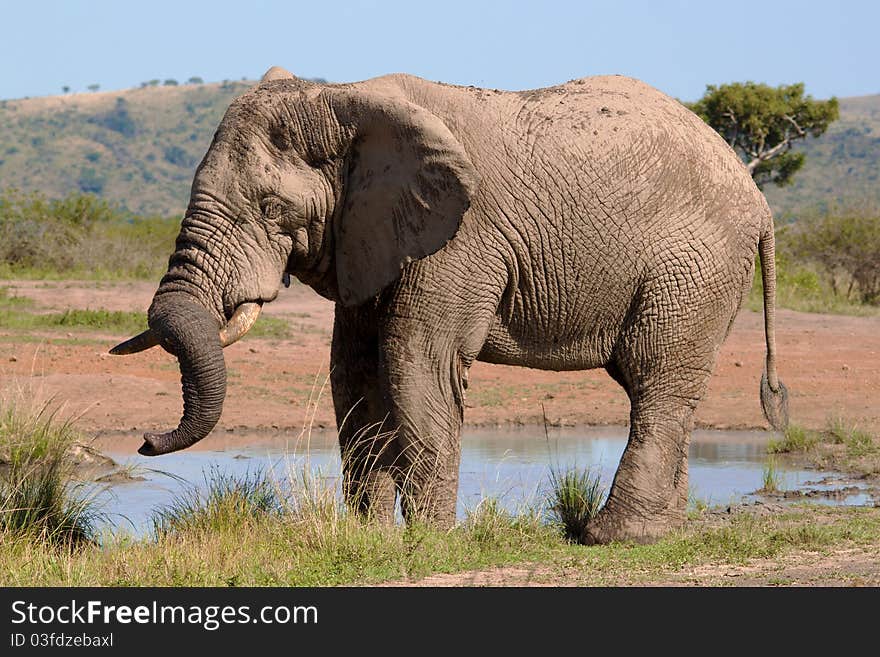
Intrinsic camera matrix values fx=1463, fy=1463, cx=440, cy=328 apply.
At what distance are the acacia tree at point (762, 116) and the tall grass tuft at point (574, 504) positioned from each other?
24.9 metres

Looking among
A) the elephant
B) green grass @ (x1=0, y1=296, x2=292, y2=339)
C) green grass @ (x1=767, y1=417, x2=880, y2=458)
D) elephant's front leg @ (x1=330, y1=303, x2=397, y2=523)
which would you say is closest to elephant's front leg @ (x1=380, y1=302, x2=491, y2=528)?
the elephant

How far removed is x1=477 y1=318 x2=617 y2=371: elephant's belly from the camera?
810 cm

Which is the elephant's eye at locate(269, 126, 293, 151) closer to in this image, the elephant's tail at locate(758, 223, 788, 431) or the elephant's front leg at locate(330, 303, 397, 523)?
the elephant's front leg at locate(330, 303, 397, 523)

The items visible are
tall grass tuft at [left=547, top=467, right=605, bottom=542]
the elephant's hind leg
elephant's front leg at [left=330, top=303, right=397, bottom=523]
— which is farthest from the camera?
tall grass tuft at [left=547, top=467, right=605, bottom=542]

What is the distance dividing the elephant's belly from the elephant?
0.01 metres

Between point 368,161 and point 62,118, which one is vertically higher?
point 62,118

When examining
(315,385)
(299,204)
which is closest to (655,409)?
(299,204)

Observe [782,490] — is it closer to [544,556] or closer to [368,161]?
[544,556]

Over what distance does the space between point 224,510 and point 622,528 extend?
2222mm

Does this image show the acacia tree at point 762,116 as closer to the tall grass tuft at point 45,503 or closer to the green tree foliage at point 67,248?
the green tree foliage at point 67,248

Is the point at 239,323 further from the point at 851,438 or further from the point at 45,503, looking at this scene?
the point at 851,438

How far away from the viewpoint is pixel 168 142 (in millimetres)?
101188
